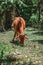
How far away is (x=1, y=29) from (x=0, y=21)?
0.66m

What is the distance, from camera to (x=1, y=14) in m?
18.5

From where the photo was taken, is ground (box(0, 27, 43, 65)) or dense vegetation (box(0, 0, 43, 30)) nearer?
ground (box(0, 27, 43, 65))

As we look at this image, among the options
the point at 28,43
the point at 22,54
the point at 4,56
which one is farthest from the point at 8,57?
the point at 28,43

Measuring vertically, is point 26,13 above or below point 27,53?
below

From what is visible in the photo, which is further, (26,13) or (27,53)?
(26,13)

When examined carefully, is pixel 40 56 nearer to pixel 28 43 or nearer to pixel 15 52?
pixel 15 52

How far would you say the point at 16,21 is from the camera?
13.0m

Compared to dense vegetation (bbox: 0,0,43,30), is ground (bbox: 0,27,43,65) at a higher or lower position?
higher

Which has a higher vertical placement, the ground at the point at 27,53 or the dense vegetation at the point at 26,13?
the ground at the point at 27,53

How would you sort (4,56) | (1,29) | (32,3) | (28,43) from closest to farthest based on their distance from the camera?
1. (4,56)
2. (28,43)
3. (1,29)
4. (32,3)

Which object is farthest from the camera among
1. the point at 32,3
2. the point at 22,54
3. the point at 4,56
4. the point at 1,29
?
the point at 32,3

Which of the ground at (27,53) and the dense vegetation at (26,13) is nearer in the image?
the ground at (27,53)

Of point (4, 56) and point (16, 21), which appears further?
point (16, 21)

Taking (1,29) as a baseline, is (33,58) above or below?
above
